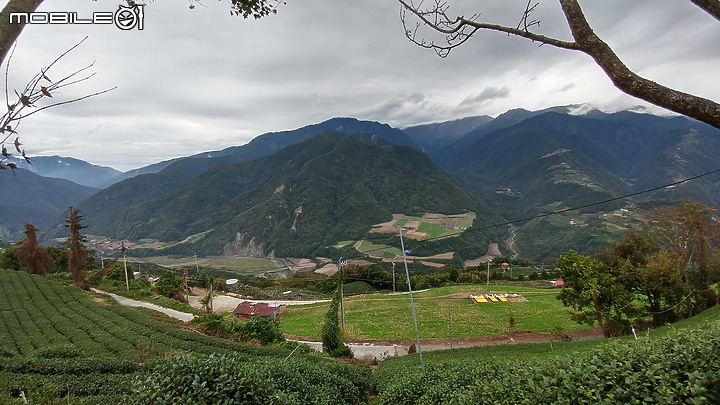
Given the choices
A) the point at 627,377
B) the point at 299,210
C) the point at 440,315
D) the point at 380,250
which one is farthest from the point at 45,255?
the point at 299,210

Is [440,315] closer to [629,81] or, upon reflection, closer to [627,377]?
[627,377]

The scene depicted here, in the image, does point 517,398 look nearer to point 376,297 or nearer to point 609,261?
point 609,261

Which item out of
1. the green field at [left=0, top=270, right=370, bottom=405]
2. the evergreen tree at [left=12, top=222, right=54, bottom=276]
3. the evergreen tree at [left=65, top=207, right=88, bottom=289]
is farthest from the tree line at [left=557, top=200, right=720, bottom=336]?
the evergreen tree at [left=12, top=222, right=54, bottom=276]

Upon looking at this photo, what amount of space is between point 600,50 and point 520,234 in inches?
5895

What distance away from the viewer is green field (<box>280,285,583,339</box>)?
29359mm

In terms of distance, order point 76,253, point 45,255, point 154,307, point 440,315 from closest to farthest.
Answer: point 154,307 < point 76,253 < point 440,315 < point 45,255

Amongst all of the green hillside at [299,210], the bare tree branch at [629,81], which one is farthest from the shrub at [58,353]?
the green hillside at [299,210]

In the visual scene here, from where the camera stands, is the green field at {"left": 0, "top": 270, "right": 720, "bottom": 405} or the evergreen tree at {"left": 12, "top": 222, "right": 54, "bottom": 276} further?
the evergreen tree at {"left": 12, "top": 222, "right": 54, "bottom": 276}

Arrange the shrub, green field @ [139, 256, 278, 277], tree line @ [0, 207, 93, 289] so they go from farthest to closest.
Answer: green field @ [139, 256, 278, 277] < tree line @ [0, 207, 93, 289] < the shrub

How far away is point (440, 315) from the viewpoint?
1351 inches

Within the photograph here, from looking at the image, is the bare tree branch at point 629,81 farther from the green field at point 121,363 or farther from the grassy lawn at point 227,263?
the grassy lawn at point 227,263

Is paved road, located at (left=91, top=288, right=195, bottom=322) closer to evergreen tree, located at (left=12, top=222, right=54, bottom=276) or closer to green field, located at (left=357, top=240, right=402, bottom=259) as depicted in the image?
evergreen tree, located at (left=12, top=222, right=54, bottom=276)

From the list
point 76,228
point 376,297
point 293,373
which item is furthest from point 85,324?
point 376,297

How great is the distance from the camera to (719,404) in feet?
8.91
